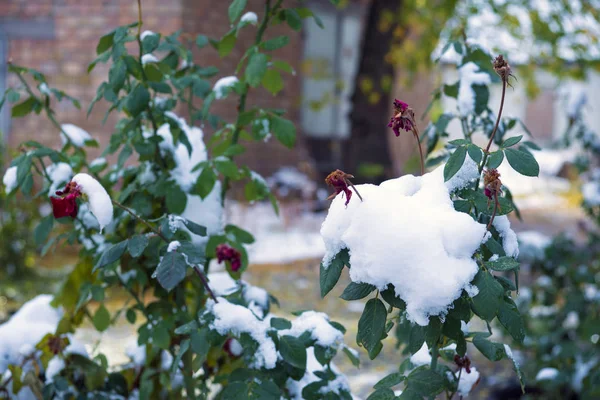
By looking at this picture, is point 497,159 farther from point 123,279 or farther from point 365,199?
point 123,279

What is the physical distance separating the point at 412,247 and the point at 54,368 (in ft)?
3.28

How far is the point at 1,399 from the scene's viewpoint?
1636 mm

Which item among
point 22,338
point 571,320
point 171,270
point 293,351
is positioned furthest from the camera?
point 571,320

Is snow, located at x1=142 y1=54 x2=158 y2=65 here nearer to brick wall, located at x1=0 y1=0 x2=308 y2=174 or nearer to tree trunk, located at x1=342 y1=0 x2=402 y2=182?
brick wall, located at x1=0 y1=0 x2=308 y2=174

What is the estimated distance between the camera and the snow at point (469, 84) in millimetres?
1486

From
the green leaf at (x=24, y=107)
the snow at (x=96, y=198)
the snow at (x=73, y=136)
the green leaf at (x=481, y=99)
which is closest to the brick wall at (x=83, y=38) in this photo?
the snow at (x=73, y=136)

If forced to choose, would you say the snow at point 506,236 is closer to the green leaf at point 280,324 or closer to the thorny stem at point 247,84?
the green leaf at point 280,324

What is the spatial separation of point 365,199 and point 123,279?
87 cm

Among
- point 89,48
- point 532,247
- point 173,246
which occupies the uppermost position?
point 173,246

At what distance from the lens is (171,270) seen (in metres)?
1.10

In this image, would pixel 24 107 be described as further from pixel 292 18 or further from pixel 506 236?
pixel 506 236

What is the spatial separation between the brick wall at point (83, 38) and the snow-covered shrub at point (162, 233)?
4575 mm

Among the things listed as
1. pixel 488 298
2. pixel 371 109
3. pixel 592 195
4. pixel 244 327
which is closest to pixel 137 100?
pixel 244 327

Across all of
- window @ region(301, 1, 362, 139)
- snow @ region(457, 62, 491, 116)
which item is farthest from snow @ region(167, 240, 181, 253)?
window @ region(301, 1, 362, 139)
